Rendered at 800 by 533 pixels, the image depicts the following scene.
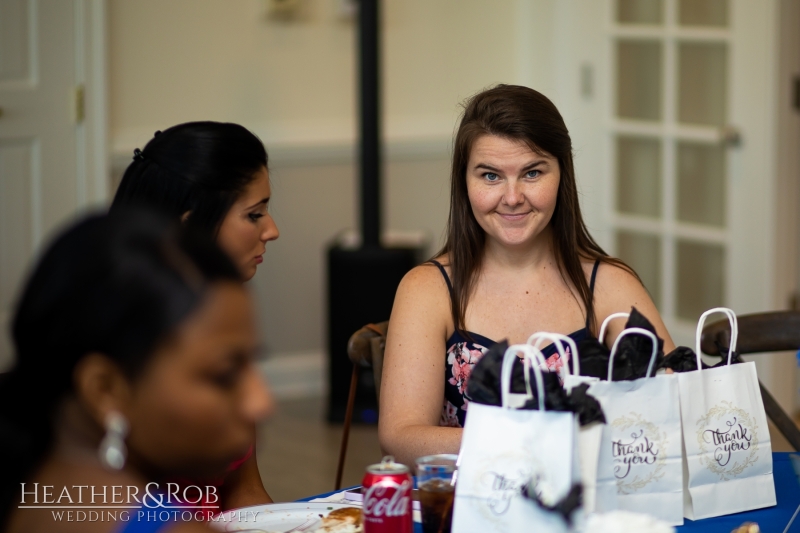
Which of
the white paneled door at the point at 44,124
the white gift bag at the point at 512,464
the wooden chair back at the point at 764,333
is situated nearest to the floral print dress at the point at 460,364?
the wooden chair back at the point at 764,333

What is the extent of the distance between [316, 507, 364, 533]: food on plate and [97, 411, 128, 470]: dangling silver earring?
0.45 m

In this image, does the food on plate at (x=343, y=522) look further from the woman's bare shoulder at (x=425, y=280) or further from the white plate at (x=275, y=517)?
the woman's bare shoulder at (x=425, y=280)

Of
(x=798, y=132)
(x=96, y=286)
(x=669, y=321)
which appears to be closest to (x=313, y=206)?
(x=669, y=321)

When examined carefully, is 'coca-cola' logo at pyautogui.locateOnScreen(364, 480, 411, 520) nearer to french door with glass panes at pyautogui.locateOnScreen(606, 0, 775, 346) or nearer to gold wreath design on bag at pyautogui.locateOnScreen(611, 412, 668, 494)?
gold wreath design on bag at pyautogui.locateOnScreen(611, 412, 668, 494)

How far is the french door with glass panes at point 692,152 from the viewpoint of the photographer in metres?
3.56

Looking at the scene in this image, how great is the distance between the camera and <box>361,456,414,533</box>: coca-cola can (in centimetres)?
119

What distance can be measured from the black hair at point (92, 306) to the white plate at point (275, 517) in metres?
0.48

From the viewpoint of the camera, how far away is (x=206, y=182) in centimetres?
162

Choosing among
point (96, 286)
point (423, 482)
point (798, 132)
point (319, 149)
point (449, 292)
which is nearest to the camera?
point (96, 286)

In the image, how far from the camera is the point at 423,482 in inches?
51.0

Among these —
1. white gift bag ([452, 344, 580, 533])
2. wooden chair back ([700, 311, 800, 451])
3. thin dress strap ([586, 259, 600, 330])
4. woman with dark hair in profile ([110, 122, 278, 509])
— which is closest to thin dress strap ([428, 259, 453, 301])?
thin dress strap ([586, 259, 600, 330])

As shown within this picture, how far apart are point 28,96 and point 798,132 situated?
9.16 ft

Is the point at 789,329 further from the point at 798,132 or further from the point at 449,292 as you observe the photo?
the point at 798,132

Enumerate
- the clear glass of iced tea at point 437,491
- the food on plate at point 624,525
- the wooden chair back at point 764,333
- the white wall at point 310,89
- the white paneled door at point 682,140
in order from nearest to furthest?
the food on plate at point 624,525, the clear glass of iced tea at point 437,491, the wooden chair back at point 764,333, the white paneled door at point 682,140, the white wall at point 310,89
